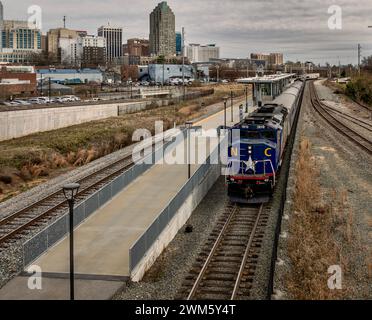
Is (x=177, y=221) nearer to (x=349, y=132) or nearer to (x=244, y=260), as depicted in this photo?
(x=244, y=260)

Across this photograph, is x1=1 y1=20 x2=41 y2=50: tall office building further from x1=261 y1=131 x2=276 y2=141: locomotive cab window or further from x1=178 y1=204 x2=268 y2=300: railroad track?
x1=178 y1=204 x2=268 y2=300: railroad track

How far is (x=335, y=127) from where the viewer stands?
4591 centimetres

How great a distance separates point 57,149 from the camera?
1319 inches

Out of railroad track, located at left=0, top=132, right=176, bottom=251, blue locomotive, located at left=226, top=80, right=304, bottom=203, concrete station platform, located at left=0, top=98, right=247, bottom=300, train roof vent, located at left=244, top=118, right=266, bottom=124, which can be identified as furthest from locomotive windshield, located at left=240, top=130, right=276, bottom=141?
railroad track, located at left=0, top=132, right=176, bottom=251

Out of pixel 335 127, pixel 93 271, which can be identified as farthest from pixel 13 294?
pixel 335 127

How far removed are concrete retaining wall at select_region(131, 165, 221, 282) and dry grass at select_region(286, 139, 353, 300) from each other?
389cm

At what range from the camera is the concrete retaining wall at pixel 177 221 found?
13421mm

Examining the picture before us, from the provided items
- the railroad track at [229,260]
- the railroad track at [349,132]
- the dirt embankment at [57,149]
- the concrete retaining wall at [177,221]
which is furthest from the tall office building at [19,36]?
the railroad track at [229,260]

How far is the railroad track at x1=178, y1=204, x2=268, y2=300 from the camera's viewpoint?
12.5 m

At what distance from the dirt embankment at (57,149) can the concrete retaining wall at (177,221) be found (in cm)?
915

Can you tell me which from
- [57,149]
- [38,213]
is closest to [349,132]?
[57,149]

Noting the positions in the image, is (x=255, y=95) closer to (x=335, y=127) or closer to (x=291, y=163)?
(x=335, y=127)

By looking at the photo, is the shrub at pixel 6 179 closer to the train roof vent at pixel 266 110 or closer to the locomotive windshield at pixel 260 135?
the locomotive windshield at pixel 260 135

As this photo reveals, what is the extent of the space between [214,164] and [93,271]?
40.3 feet
